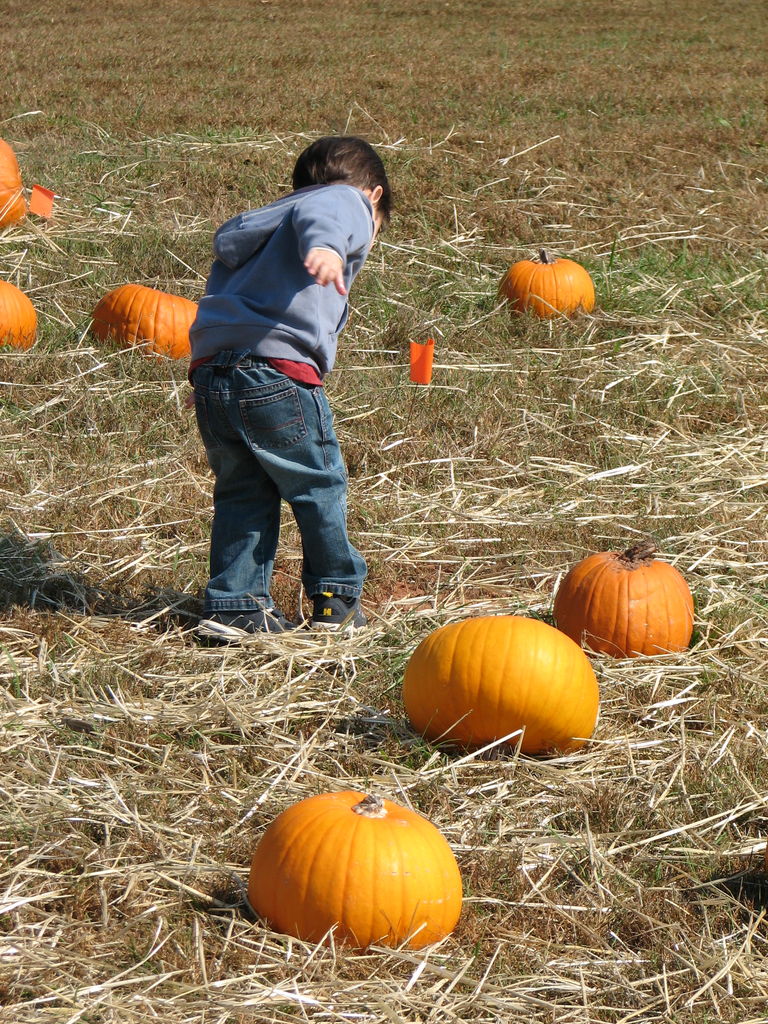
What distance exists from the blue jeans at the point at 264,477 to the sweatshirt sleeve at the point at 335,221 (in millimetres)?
486

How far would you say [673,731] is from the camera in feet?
12.6

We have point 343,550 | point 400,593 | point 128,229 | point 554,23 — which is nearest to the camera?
point 343,550

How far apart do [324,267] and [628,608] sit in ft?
5.06

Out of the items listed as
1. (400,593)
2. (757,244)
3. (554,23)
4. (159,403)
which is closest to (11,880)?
(400,593)

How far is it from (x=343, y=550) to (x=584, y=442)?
Answer: 2.20 meters

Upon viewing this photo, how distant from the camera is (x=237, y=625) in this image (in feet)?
14.3

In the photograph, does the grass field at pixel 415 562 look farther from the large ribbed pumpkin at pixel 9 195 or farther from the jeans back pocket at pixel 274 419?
the jeans back pocket at pixel 274 419

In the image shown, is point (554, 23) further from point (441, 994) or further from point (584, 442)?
point (441, 994)

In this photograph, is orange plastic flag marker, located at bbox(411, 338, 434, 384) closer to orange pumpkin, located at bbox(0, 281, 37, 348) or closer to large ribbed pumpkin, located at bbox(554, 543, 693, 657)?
orange pumpkin, located at bbox(0, 281, 37, 348)

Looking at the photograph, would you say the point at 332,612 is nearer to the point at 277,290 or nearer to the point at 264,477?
the point at 264,477

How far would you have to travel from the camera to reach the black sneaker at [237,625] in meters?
4.29

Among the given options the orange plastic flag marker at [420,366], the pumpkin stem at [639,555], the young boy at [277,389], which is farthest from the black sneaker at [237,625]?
the orange plastic flag marker at [420,366]

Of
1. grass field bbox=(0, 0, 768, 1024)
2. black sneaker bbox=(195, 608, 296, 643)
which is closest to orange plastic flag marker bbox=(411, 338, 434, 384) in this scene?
grass field bbox=(0, 0, 768, 1024)

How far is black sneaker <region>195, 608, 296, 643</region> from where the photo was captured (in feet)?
14.1
